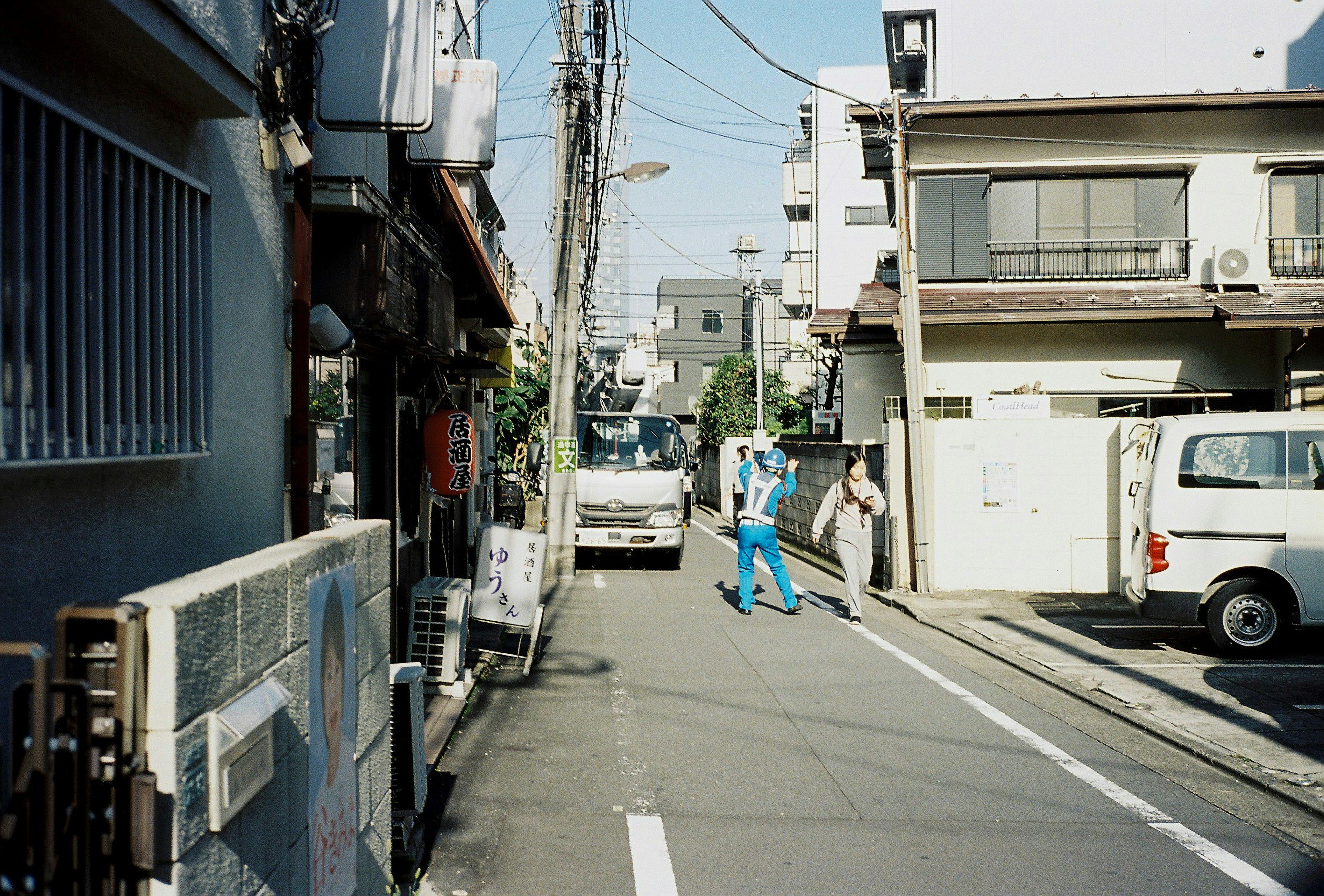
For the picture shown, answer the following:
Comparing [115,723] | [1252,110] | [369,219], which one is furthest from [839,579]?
[115,723]

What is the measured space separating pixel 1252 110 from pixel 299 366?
17504 millimetres

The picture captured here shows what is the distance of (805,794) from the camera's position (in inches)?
249

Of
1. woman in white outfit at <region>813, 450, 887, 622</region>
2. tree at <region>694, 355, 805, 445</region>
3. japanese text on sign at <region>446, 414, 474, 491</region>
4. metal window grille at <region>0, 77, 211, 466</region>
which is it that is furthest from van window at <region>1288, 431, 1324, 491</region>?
tree at <region>694, 355, 805, 445</region>

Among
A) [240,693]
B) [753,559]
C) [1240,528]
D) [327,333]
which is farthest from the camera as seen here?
[753,559]

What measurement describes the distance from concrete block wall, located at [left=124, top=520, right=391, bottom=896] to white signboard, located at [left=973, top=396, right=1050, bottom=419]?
1194 centimetres

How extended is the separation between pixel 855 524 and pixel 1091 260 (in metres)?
8.24

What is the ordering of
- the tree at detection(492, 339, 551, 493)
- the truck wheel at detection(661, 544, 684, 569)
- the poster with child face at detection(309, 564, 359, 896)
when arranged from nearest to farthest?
the poster with child face at detection(309, 564, 359, 896) < the truck wheel at detection(661, 544, 684, 569) < the tree at detection(492, 339, 551, 493)

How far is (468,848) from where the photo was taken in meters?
5.45

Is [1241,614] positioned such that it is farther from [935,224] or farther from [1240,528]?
[935,224]

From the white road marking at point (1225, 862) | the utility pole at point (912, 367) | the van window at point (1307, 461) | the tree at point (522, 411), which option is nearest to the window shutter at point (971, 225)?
the utility pole at point (912, 367)

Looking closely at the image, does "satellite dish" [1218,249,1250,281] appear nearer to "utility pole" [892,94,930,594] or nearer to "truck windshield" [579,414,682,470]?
"utility pole" [892,94,930,594]

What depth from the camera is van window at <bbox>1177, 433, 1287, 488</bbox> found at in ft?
34.0

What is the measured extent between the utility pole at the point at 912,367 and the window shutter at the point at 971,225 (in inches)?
129

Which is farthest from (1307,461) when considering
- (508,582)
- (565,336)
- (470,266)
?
(565,336)
